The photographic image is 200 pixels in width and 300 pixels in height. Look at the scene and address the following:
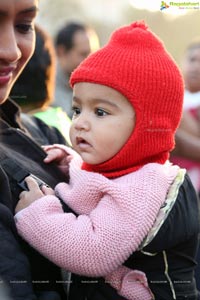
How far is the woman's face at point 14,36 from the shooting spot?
1416 mm

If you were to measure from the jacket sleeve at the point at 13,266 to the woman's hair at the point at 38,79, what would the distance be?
1.61 meters

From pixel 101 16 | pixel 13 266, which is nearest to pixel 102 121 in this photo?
pixel 13 266

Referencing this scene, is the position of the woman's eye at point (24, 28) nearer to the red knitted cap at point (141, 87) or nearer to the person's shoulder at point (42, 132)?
the red knitted cap at point (141, 87)

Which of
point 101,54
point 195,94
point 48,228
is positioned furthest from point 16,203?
point 195,94

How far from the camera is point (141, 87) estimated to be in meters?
1.56

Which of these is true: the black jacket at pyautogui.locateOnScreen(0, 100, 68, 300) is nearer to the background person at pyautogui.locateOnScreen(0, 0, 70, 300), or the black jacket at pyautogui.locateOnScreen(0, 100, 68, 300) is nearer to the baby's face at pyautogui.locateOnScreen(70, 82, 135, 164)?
the background person at pyautogui.locateOnScreen(0, 0, 70, 300)

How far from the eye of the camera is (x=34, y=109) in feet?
9.70

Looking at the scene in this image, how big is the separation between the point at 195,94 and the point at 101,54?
2.39m

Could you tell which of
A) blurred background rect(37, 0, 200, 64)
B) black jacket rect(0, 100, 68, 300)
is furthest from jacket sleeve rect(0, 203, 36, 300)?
blurred background rect(37, 0, 200, 64)

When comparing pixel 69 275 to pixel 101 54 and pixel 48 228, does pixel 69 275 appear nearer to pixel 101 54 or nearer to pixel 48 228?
pixel 48 228

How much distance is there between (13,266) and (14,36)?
0.59 meters

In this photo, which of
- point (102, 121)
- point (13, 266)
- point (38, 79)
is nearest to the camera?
point (13, 266)

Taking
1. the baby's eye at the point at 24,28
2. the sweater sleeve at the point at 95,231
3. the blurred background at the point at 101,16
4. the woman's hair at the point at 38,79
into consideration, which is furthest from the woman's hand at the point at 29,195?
→ the blurred background at the point at 101,16

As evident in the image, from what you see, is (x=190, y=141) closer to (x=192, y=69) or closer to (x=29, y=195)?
(x=192, y=69)
